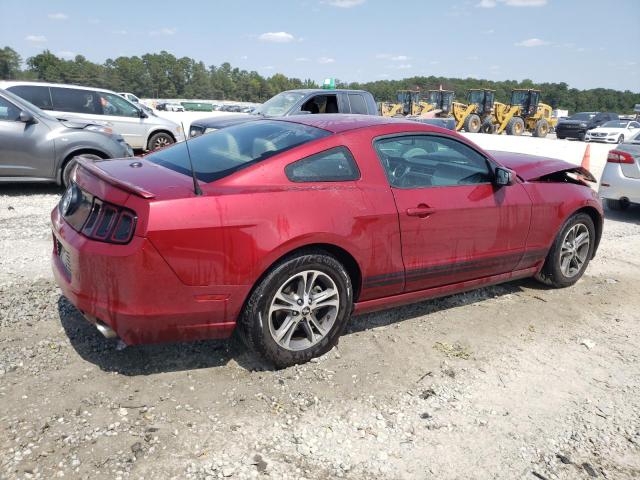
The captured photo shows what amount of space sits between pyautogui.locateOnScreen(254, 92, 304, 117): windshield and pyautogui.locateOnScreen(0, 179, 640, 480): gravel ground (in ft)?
24.0

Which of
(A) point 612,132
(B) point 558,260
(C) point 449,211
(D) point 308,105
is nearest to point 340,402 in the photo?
(C) point 449,211

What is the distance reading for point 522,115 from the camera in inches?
1277

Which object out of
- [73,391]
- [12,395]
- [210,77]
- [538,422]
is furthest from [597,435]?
[210,77]

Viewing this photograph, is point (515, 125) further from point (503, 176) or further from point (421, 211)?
point (421, 211)

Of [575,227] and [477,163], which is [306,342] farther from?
[575,227]

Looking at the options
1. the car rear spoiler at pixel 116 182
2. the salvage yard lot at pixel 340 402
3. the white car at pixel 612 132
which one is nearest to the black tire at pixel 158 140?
the salvage yard lot at pixel 340 402

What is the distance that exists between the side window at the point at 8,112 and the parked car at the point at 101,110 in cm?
182

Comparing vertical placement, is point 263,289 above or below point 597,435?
above

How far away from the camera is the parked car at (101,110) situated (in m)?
9.64

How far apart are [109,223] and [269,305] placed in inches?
38.5

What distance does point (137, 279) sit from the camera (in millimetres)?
2627

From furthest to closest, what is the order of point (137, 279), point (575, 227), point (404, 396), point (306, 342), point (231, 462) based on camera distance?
point (575, 227)
point (306, 342)
point (404, 396)
point (137, 279)
point (231, 462)

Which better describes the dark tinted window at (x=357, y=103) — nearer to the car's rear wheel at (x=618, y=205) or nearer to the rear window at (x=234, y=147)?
the car's rear wheel at (x=618, y=205)

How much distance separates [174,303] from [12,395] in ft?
3.25
